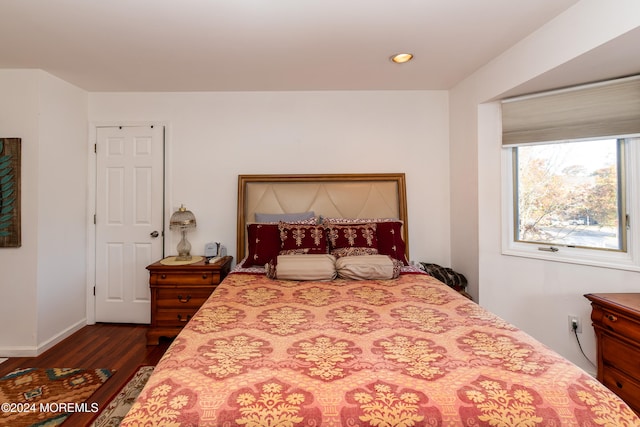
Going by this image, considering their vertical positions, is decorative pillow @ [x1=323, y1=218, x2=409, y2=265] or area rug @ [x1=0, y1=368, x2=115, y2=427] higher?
decorative pillow @ [x1=323, y1=218, x2=409, y2=265]

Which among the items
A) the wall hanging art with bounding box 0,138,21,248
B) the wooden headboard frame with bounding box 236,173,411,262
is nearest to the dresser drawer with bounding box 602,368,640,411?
the wooden headboard frame with bounding box 236,173,411,262

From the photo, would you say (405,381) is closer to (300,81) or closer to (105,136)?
(300,81)

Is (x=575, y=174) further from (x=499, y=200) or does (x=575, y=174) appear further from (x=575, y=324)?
(x=575, y=324)

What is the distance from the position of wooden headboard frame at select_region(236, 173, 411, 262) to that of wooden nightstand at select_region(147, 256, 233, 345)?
429 millimetres

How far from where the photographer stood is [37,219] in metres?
2.51

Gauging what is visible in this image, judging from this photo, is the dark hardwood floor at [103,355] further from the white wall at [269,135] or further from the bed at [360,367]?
the bed at [360,367]

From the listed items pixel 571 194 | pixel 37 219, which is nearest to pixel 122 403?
pixel 37 219

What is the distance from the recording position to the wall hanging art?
2467mm

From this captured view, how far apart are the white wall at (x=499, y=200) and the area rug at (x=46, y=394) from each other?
313cm

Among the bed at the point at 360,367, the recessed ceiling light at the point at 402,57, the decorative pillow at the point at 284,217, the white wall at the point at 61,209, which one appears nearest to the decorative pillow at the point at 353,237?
the decorative pillow at the point at 284,217

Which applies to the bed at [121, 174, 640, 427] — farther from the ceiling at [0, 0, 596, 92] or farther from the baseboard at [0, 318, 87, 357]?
the baseboard at [0, 318, 87, 357]

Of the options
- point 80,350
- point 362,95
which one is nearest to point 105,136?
point 80,350

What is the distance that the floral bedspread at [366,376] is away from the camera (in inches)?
32.5

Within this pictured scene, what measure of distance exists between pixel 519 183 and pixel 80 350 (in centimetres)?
412
